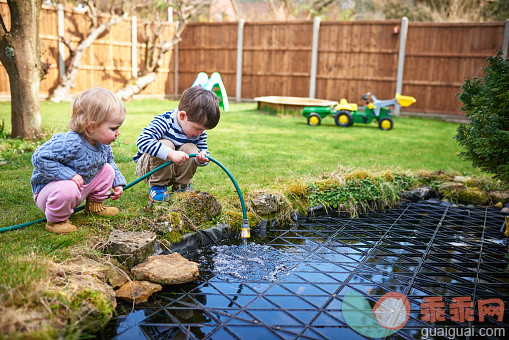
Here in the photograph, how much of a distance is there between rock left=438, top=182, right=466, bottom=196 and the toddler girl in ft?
11.2

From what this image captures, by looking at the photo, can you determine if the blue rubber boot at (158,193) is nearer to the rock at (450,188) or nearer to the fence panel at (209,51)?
the rock at (450,188)

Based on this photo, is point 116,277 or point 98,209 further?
point 98,209

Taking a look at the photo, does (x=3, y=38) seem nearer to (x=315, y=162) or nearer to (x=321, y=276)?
(x=315, y=162)

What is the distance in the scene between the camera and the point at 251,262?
262cm

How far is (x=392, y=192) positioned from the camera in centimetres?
397

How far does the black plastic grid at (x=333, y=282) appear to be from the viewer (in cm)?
193

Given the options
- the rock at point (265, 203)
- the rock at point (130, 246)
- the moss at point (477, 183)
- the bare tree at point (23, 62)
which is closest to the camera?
the rock at point (130, 246)

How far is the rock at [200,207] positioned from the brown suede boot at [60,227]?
0.76 metres

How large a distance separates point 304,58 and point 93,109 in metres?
11.0

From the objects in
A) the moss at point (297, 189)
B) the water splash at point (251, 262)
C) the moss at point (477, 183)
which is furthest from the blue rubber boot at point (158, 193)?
the moss at point (477, 183)

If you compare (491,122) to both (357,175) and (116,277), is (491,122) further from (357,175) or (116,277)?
(116,277)

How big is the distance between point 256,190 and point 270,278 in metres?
1.15

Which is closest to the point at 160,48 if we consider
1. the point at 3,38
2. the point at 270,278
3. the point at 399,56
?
the point at 399,56

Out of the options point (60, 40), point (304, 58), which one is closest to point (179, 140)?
point (60, 40)
